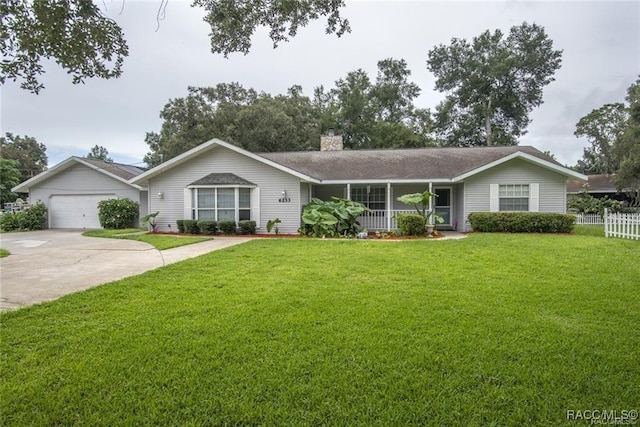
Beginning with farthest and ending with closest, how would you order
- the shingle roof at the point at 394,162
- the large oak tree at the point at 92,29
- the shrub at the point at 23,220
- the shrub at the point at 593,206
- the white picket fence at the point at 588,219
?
1. the shrub at the point at 593,206
2. the white picket fence at the point at 588,219
3. the shrub at the point at 23,220
4. the shingle roof at the point at 394,162
5. the large oak tree at the point at 92,29

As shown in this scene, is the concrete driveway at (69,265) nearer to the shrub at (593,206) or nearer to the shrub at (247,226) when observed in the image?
the shrub at (247,226)

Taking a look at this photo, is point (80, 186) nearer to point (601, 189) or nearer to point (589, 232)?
point (589, 232)

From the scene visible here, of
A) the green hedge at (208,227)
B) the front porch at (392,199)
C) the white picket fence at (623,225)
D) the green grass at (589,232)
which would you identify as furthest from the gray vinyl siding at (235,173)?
the white picket fence at (623,225)

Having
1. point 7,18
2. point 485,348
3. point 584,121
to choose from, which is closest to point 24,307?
point 7,18

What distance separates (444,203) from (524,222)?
142 inches

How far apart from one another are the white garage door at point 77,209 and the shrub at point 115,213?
4.56ft

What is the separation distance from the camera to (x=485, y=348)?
321 centimetres

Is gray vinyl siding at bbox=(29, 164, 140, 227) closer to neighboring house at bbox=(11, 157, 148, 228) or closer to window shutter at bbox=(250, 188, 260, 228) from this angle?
neighboring house at bbox=(11, 157, 148, 228)

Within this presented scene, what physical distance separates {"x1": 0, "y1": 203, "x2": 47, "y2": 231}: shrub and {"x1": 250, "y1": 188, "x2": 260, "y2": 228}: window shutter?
1207 centimetres

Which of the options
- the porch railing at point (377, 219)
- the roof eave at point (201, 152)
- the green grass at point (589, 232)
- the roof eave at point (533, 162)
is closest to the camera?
the green grass at point (589, 232)

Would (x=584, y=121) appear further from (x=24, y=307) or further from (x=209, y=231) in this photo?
(x=24, y=307)

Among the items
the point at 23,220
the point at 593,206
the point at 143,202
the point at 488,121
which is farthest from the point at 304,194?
the point at 488,121

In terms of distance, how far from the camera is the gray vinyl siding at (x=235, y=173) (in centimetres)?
1426

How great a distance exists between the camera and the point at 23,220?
17.1 m
